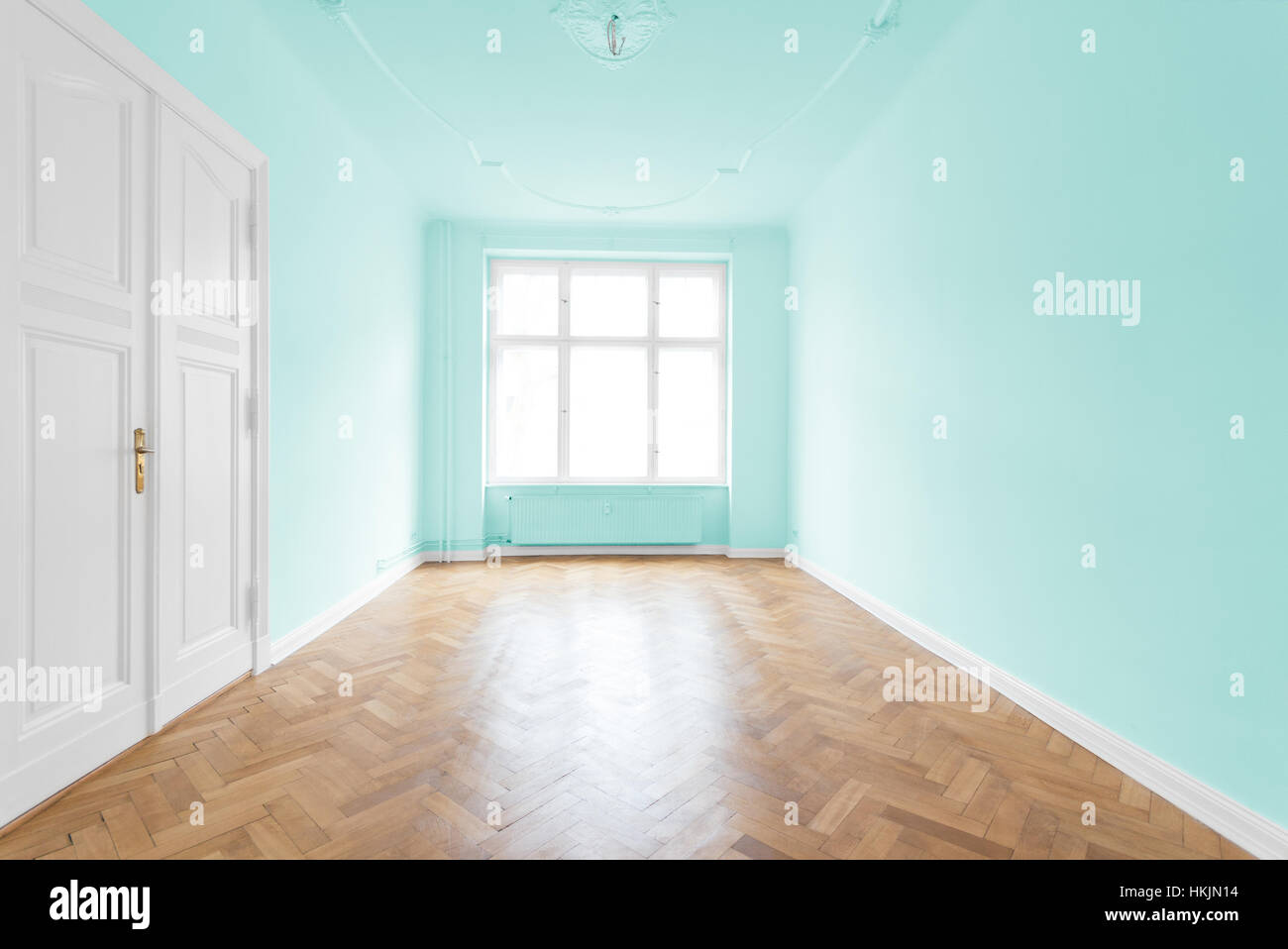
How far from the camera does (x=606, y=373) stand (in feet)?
19.5

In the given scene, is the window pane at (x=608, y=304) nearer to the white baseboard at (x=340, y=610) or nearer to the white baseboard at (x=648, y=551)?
the white baseboard at (x=648, y=551)

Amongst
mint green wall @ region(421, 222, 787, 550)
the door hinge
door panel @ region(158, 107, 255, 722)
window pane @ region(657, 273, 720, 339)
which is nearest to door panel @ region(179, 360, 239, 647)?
door panel @ region(158, 107, 255, 722)

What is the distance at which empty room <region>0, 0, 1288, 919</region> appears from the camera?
1.65 metres

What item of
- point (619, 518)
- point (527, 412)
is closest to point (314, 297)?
point (527, 412)

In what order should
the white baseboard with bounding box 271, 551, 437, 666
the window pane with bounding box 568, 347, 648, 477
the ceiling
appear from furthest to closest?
the window pane with bounding box 568, 347, 648, 477 → the white baseboard with bounding box 271, 551, 437, 666 → the ceiling

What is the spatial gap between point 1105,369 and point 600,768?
7.37 ft

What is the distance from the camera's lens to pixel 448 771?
1915 mm

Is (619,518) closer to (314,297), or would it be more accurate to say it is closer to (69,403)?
(314,297)

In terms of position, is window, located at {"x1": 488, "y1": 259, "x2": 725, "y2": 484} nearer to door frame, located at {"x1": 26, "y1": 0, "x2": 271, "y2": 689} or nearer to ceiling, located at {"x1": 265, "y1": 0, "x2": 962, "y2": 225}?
ceiling, located at {"x1": 265, "y1": 0, "x2": 962, "y2": 225}

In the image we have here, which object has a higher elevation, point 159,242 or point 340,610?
point 159,242

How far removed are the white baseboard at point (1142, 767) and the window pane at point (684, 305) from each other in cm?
381

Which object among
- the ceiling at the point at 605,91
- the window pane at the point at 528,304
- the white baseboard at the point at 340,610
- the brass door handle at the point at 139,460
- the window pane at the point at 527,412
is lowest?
the white baseboard at the point at 340,610

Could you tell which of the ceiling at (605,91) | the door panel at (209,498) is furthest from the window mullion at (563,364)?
the door panel at (209,498)

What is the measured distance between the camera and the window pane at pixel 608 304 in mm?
5922
